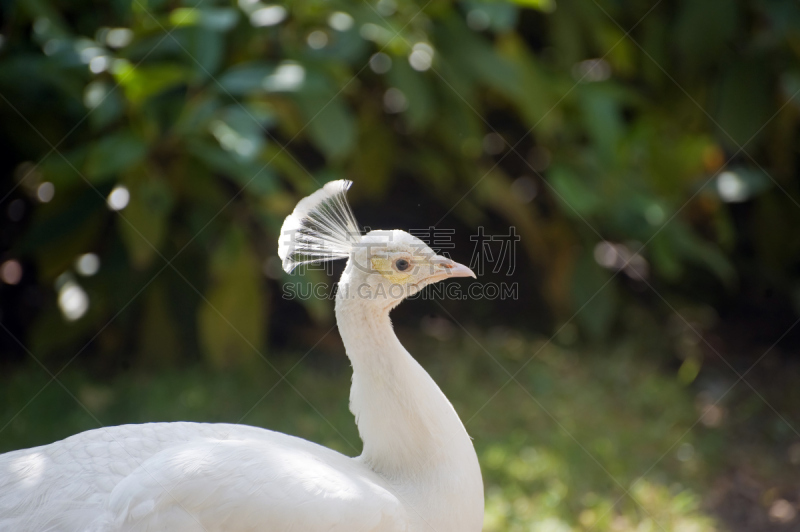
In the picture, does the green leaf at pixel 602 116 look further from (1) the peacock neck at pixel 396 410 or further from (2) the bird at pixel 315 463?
(1) the peacock neck at pixel 396 410

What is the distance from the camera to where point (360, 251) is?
1.72 metres

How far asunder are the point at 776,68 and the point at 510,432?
2.62 m

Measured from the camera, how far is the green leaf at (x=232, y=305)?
3.31m

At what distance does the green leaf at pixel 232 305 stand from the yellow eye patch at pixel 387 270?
5.67 ft

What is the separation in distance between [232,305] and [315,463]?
187cm

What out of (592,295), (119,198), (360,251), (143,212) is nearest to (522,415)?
(592,295)

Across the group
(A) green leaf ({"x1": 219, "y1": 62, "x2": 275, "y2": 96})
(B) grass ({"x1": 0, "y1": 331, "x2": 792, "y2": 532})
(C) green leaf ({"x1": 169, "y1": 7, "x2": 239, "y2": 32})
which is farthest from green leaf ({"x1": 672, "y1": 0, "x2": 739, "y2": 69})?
(C) green leaf ({"x1": 169, "y1": 7, "x2": 239, "y2": 32})

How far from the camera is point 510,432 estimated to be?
3.14 m

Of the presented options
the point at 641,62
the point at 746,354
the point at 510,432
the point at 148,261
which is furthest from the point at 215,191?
the point at 746,354

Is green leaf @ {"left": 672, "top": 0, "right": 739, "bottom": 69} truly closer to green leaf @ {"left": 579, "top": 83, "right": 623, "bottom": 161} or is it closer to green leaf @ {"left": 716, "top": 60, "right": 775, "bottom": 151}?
green leaf @ {"left": 716, "top": 60, "right": 775, "bottom": 151}

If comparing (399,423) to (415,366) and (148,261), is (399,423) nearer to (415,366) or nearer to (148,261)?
(415,366)

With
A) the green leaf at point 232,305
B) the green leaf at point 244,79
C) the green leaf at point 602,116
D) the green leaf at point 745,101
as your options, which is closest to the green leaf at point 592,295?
the green leaf at point 602,116

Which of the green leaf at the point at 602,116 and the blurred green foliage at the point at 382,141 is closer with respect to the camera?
the blurred green foliage at the point at 382,141

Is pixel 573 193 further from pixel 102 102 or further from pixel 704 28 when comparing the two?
pixel 102 102
